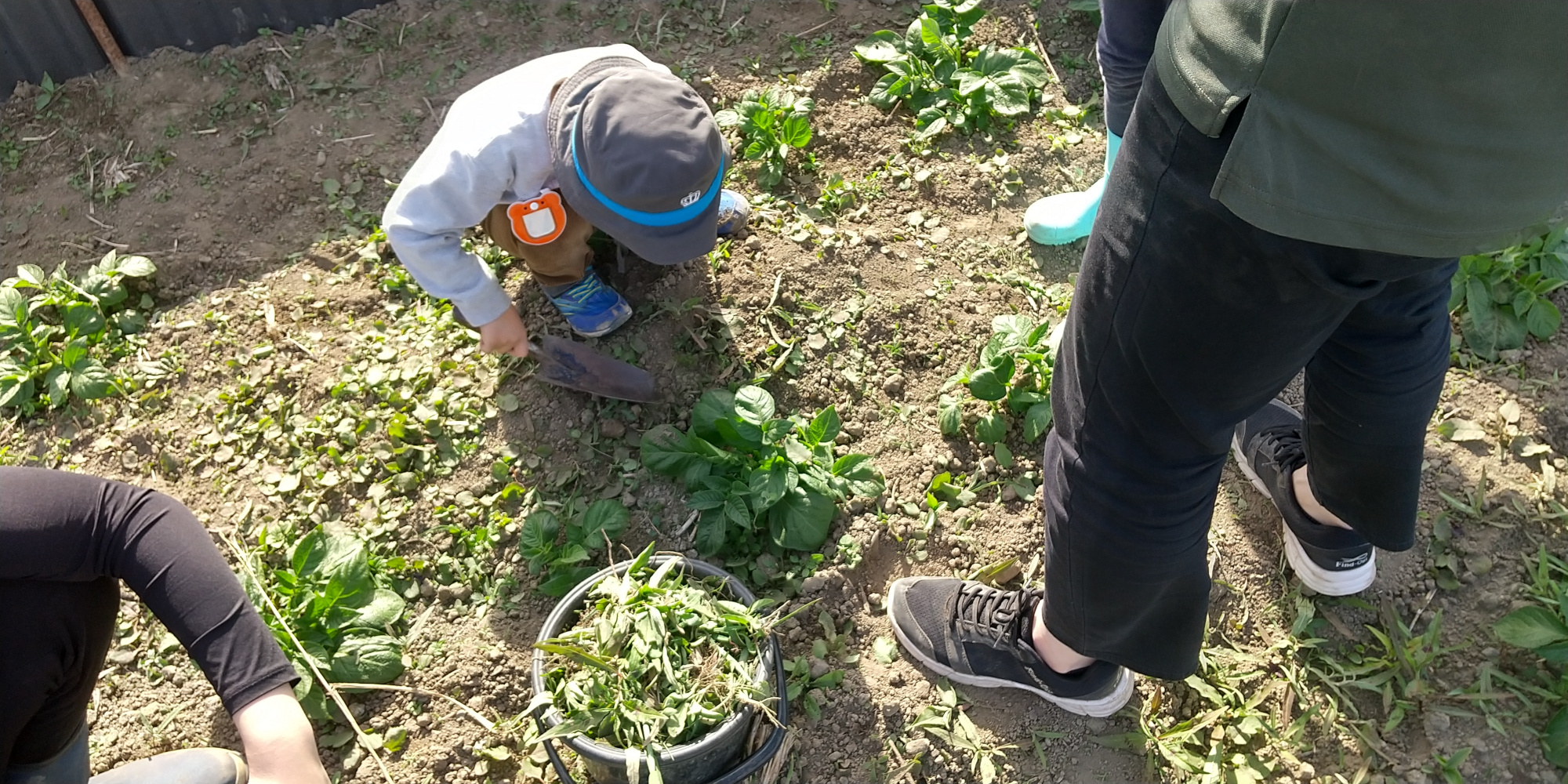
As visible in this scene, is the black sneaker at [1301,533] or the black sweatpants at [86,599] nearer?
the black sweatpants at [86,599]

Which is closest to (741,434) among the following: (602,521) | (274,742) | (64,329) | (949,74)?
(602,521)

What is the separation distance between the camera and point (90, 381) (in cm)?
235

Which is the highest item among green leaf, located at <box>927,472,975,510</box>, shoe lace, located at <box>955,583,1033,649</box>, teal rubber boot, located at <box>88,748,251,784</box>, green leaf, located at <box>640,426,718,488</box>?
teal rubber boot, located at <box>88,748,251,784</box>

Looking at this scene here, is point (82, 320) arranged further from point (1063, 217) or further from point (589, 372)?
point (1063, 217)

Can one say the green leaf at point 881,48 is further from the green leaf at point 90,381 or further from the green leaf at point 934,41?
the green leaf at point 90,381

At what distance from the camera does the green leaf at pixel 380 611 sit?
200 centimetres

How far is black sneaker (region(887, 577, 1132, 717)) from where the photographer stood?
179 centimetres

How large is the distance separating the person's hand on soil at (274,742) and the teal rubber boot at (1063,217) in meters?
2.04

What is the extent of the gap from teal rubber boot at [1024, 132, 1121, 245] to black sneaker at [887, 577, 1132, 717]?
105cm

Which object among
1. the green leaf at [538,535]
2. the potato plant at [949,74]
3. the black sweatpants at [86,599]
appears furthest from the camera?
the potato plant at [949,74]

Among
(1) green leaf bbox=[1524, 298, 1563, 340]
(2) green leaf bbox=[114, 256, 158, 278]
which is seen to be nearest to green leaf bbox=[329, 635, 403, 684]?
(2) green leaf bbox=[114, 256, 158, 278]

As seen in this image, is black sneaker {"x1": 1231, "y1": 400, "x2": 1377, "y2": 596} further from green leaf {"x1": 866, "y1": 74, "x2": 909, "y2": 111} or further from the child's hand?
the child's hand

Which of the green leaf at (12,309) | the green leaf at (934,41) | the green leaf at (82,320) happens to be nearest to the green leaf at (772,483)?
the green leaf at (934,41)

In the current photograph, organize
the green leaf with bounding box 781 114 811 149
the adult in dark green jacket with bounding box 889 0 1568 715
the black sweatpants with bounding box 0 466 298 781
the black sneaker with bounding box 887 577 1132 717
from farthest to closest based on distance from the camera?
the green leaf with bounding box 781 114 811 149
the black sneaker with bounding box 887 577 1132 717
the black sweatpants with bounding box 0 466 298 781
the adult in dark green jacket with bounding box 889 0 1568 715
